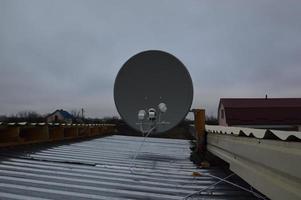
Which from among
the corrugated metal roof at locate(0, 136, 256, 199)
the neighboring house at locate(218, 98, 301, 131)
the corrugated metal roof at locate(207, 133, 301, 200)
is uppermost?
the neighboring house at locate(218, 98, 301, 131)

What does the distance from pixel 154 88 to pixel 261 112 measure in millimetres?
30720

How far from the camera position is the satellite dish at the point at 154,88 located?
692 cm

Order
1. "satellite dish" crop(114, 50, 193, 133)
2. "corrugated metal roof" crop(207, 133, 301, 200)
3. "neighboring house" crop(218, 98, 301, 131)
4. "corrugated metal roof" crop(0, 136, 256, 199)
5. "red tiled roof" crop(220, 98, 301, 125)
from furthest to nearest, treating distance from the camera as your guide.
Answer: "red tiled roof" crop(220, 98, 301, 125) → "neighboring house" crop(218, 98, 301, 131) → "satellite dish" crop(114, 50, 193, 133) → "corrugated metal roof" crop(0, 136, 256, 199) → "corrugated metal roof" crop(207, 133, 301, 200)

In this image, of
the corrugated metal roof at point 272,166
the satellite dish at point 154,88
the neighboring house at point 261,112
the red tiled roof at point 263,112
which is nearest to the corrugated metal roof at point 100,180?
the corrugated metal roof at point 272,166

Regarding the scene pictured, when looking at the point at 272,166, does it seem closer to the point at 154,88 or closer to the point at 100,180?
the point at 100,180

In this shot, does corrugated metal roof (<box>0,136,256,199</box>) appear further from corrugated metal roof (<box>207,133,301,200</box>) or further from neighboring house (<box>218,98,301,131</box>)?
neighboring house (<box>218,98,301,131</box>)

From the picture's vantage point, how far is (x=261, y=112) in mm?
35781

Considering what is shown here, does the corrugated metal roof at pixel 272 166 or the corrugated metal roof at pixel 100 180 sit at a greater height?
the corrugated metal roof at pixel 272 166

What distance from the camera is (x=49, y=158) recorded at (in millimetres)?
5871

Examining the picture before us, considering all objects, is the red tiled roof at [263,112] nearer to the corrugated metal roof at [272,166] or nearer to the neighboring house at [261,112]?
the neighboring house at [261,112]

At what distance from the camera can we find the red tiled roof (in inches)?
1358

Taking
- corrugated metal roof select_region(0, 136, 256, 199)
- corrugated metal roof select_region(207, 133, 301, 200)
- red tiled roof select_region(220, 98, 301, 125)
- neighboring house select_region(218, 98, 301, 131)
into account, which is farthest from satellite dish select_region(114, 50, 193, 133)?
red tiled roof select_region(220, 98, 301, 125)

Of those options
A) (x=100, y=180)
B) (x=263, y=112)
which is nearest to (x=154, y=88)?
(x=100, y=180)

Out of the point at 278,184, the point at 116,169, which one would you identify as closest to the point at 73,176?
the point at 116,169
